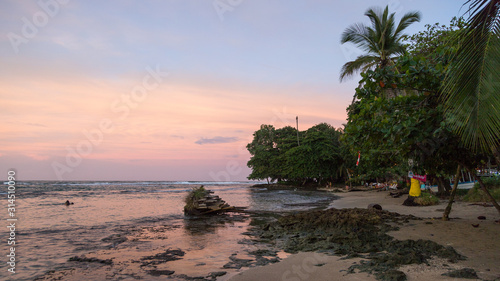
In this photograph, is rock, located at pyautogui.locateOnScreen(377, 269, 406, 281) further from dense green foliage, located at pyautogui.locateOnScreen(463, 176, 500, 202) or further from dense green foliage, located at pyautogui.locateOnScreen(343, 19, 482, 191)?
dense green foliage, located at pyautogui.locateOnScreen(463, 176, 500, 202)

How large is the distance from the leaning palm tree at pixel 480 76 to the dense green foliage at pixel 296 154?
35332 mm

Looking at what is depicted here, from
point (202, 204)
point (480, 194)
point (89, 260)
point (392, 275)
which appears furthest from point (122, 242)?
point (480, 194)

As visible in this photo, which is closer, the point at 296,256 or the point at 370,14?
the point at 296,256

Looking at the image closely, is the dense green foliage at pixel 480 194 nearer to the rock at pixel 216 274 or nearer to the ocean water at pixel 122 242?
the ocean water at pixel 122 242

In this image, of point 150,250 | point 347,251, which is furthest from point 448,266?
point 150,250

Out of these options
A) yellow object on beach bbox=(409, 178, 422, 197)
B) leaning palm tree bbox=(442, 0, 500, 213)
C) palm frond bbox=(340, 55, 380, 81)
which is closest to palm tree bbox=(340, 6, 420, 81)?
palm frond bbox=(340, 55, 380, 81)

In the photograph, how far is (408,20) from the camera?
59.2ft

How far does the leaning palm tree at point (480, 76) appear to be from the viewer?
3840mm

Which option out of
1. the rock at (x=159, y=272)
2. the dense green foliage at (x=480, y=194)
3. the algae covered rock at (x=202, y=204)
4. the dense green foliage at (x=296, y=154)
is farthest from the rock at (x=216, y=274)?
the dense green foliage at (x=296, y=154)

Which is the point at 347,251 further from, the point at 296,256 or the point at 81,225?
the point at 81,225

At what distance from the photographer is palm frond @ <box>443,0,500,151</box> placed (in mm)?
3840

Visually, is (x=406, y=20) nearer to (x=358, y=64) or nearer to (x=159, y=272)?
(x=358, y=64)

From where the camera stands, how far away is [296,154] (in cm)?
4572

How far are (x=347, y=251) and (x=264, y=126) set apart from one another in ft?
162
